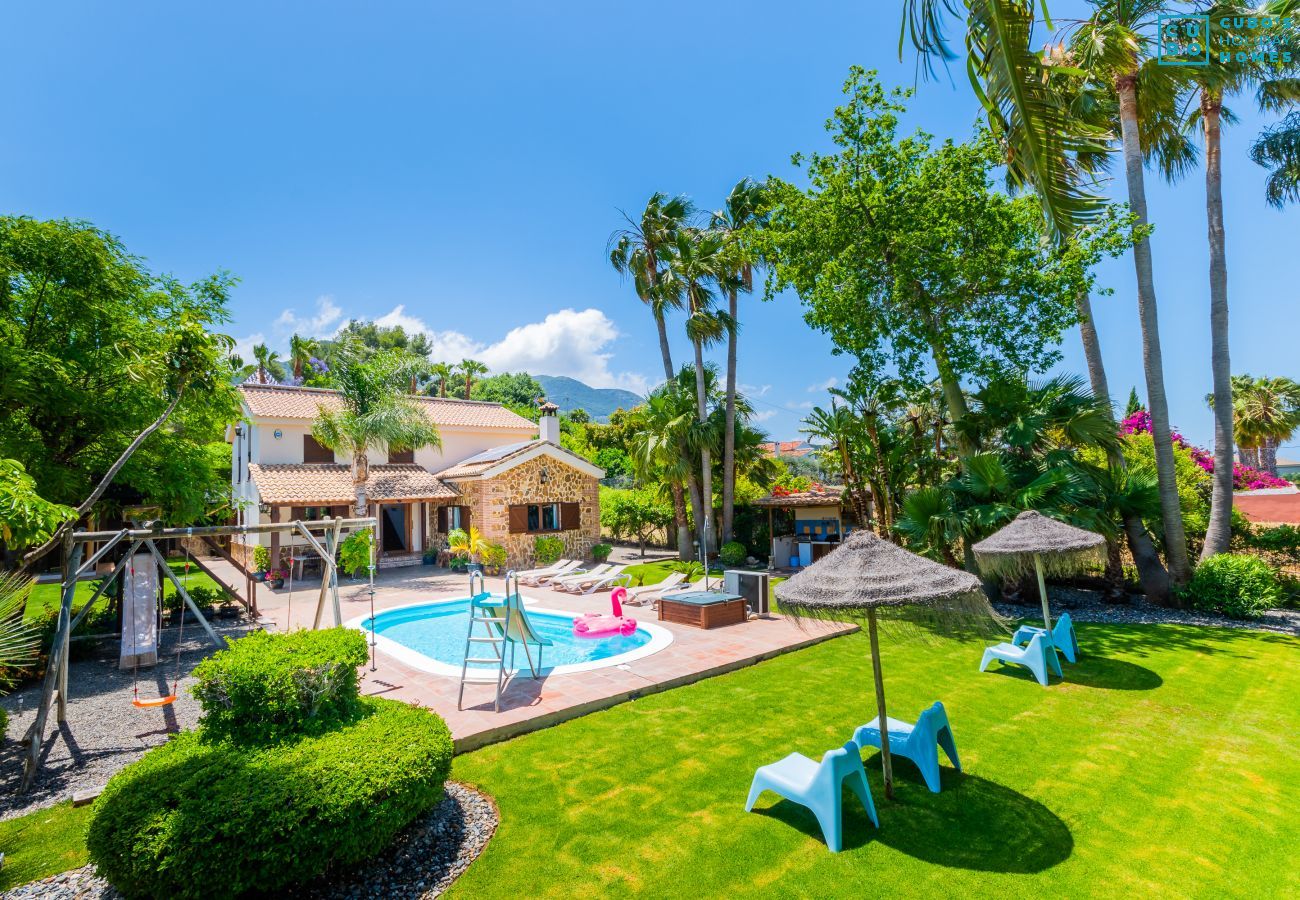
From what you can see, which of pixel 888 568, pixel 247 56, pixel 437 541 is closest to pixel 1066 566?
pixel 888 568

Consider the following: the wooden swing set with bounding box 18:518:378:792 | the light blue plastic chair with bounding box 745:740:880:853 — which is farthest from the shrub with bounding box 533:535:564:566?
the light blue plastic chair with bounding box 745:740:880:853

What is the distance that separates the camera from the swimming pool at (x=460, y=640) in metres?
9.90

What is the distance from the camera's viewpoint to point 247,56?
34.4 feet

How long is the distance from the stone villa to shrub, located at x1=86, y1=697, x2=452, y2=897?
59.6ft

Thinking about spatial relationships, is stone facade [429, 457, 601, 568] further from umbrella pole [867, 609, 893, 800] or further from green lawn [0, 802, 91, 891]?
umbrella pole [867, 609, 893, 800]

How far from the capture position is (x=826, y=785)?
15.5ft

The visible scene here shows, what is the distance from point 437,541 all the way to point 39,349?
628 inches

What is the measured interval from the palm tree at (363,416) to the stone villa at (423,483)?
7.17ft

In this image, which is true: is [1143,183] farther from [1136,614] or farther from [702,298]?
[702,298]

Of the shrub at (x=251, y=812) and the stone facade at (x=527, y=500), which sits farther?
the stone facade at (x=527, y=500)

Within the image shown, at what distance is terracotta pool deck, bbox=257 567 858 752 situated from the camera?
726cm

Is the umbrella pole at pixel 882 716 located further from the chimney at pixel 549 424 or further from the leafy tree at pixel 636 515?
the chimney at pixel 549 424

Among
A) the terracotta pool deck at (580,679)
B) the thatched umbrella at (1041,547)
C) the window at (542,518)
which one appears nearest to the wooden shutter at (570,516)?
the window at (542,518)

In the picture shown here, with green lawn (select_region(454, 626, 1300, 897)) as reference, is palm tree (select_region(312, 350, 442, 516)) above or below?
above
